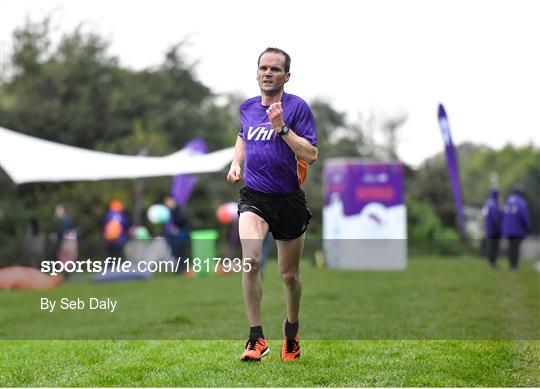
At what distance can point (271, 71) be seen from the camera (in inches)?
205

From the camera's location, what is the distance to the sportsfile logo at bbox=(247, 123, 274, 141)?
5.28 meters

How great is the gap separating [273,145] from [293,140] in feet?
0.84

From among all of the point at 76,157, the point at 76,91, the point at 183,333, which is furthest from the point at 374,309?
the point at 76,91

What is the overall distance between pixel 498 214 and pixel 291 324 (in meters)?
14.5

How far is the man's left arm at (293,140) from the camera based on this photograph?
4.97 metres

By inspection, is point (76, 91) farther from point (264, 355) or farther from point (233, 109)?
point (264, 355)

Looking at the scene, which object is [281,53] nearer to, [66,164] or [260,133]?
[260,133]

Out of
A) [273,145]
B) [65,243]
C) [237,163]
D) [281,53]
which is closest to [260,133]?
[273,145]

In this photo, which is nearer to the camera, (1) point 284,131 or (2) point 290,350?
(1) point 284,131

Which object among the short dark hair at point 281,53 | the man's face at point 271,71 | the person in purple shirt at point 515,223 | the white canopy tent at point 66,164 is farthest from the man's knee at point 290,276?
the person in purple shirt at point 515,223

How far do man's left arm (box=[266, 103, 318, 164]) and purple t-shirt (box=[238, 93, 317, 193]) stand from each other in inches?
3.9

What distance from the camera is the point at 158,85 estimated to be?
125 feet

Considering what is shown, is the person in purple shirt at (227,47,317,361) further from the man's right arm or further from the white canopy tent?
the white canopy tent

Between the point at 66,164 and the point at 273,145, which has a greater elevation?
the point at 66,164
